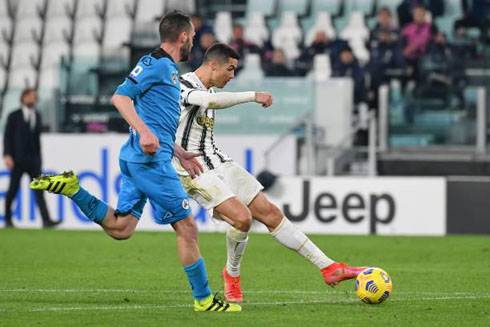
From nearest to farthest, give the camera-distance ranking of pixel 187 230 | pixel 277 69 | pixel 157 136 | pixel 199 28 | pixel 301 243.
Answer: pixel 187 230
pixel 157 136
pixel 301 243
pixel 277 69
pixel 199 28

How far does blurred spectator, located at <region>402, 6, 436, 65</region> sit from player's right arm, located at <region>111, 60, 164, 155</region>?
12263 mm

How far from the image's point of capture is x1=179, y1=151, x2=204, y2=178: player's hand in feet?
29.2

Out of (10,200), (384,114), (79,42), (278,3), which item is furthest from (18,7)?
(384,114)

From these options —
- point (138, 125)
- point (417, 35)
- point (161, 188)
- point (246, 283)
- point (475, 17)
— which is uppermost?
point (475, 17)

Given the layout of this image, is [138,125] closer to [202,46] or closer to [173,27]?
[173,27]

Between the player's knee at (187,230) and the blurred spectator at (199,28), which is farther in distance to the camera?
the blurred spectator at (199,28)

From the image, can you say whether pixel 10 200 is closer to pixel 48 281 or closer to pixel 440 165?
pixel 440 165

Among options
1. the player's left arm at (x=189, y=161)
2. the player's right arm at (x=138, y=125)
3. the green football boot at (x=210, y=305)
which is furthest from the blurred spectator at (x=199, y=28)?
the green football boot at (x=210, y=305)

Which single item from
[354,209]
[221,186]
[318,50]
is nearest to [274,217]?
[221,186]

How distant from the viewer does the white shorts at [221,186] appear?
29.0 feet

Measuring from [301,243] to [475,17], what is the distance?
1278 centimetres

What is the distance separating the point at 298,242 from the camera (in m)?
9.02

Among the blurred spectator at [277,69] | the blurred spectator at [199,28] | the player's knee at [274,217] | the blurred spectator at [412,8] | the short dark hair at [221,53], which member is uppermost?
the blurred spectator at [412,8]

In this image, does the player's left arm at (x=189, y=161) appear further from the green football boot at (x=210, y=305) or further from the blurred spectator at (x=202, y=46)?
the blurred spectator at (x=202, y=46)
